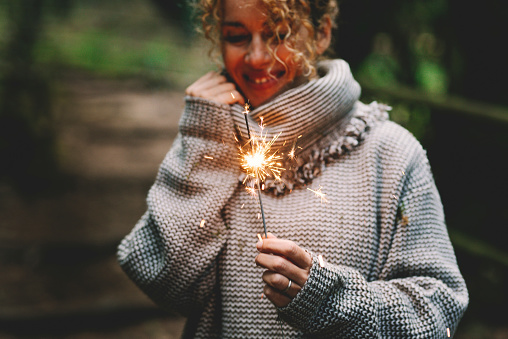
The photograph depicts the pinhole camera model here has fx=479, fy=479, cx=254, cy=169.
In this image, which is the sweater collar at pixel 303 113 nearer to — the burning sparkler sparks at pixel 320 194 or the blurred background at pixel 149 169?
the burning sparkler sparks at pixel 320 194

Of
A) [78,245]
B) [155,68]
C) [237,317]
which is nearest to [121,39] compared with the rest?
[155,68]

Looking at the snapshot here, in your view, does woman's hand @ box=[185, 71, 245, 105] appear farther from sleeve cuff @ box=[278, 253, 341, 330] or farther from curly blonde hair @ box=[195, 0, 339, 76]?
sleeve cuff @ box=[278, 253, 341, 330]

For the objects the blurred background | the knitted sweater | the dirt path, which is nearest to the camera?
the knitted sweater

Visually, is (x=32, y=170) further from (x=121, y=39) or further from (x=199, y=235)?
(x=121, y=39)

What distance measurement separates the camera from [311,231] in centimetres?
133

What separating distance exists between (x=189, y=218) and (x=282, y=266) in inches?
16.0

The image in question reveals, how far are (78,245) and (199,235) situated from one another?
307 centimetres

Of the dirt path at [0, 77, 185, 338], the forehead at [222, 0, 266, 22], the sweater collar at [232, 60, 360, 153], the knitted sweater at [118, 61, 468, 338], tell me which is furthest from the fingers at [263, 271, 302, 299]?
the dirt path at [0, 77, 185, 338]

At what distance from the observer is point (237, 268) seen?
139 cm

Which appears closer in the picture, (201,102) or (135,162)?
(201,102)

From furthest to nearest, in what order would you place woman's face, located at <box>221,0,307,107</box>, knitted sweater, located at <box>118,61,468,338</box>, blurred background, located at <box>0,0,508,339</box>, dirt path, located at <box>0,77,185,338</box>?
dirt path, located at <box>0,77,185,338</box> → blurred background, located at <box>0,0,508,339</box> → woman's face, located at <box>221,0,307,107</box> → knitted sweater, located at <box>118,61,468,338</box>

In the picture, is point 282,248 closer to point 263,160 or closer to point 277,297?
point 277,297

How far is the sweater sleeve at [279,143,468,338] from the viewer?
44.6 inches

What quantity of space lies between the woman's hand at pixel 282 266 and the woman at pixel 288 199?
0.16 metres
